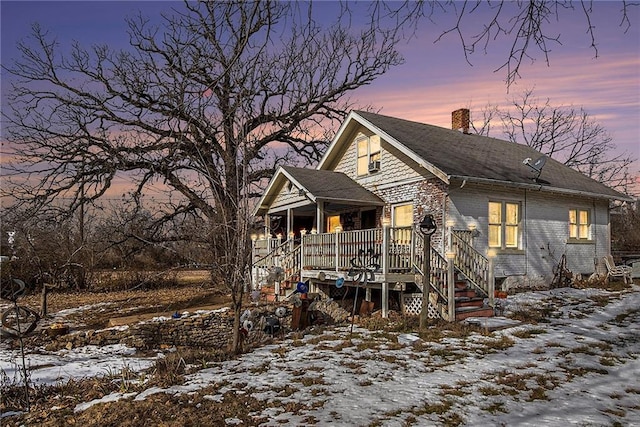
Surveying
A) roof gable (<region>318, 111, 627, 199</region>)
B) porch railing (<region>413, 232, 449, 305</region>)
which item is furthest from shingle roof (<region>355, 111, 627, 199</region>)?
porch railing (<region>413, 232, 449, 305</region>)

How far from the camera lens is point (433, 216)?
41.8ft

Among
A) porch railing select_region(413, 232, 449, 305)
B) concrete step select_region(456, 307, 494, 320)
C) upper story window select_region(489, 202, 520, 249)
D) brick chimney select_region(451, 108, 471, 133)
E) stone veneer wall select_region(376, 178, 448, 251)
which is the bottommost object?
concrete step select_region(456, 307, 494, 320)

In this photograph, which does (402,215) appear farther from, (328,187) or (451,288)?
(451,288)

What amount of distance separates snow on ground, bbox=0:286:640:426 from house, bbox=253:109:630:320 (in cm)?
218

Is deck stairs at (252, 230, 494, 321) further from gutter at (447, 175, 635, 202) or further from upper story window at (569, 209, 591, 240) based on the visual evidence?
upper story window at (569, 209, 591, 240)

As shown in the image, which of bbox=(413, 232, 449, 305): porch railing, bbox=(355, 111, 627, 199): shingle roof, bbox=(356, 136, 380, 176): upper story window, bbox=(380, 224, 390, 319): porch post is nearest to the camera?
bbox=(413, 232, 449, 305): porch railing

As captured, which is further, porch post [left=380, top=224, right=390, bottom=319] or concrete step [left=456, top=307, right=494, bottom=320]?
porch post [left=380, top=224, right=390, bottom=319]

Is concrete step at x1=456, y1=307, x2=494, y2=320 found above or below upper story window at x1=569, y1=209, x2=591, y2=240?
below

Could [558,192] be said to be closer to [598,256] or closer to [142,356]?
[598,256]

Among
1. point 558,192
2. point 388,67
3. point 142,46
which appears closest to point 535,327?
point 558,192

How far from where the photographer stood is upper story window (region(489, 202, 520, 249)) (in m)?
13.8

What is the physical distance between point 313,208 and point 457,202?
6.50 meters

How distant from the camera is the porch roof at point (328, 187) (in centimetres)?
1398

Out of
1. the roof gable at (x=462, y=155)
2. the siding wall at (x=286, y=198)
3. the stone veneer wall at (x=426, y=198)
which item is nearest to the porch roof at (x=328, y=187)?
the siding wall at (x=286, y=198)
